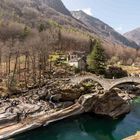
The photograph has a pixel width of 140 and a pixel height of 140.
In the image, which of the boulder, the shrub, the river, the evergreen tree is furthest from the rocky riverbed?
the shrub

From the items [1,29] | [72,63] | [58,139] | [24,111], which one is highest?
[1,29]

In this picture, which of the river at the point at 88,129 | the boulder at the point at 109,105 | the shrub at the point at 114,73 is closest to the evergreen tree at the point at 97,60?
the shrub at the point at 114,73

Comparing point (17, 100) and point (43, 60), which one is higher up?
point (43, 60)

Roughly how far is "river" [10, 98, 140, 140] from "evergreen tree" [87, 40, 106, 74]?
31556 millimetres

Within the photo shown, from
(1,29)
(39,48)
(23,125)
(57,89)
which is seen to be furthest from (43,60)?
(1,29)

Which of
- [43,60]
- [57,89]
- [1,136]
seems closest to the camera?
[1,136]

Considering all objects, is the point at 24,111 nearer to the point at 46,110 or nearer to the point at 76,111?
the point at 46,110

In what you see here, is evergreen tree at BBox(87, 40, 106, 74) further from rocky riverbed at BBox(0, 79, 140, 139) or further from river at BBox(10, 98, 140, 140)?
river at BBox(10, 98, 140, 140)

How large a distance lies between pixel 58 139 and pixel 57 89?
20.9 m

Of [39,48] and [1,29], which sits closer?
[39,48]

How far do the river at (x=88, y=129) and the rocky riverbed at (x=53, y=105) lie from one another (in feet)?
5.39

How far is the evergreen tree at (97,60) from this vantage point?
105 metres

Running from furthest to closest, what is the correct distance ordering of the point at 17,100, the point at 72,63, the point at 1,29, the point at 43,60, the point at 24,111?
the point at 1,29
the point at 72,63
the point at 43,60
the point at 17,100
the point at 24,111

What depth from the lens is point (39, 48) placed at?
108625 mm
